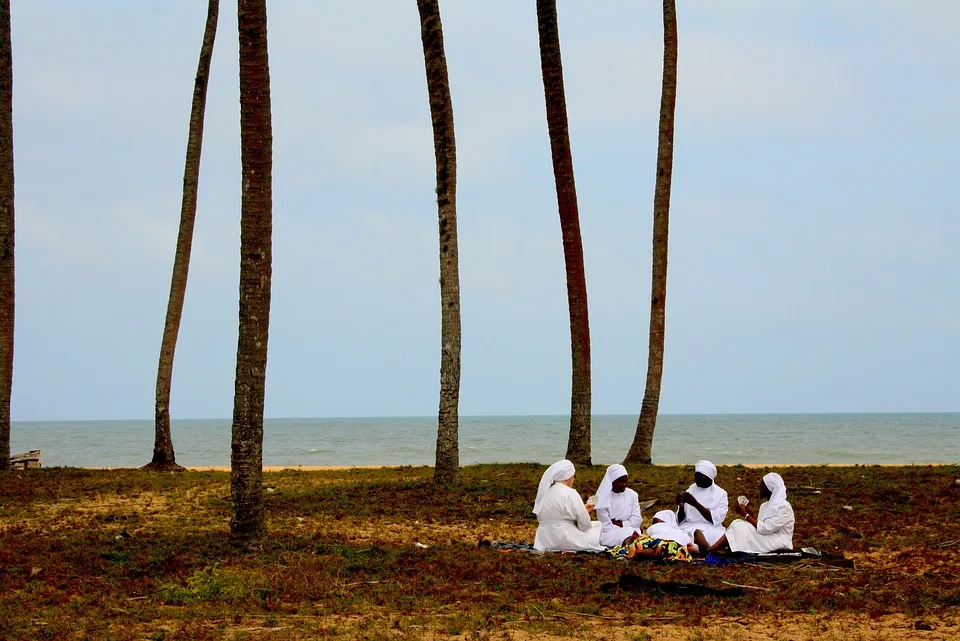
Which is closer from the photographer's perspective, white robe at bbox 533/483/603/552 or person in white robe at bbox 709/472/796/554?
person in white robe at bbox 709/472/796/554

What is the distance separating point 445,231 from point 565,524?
6.27 m

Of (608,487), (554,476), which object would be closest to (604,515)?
(608,487)

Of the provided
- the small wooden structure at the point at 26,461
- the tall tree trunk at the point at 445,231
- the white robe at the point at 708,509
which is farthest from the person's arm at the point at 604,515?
the small wooden structure at the point at 26,461

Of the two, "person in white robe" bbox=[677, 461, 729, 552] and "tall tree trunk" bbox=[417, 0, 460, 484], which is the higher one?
"tall tree trunk" bbox=[417, 0, 460, 484]

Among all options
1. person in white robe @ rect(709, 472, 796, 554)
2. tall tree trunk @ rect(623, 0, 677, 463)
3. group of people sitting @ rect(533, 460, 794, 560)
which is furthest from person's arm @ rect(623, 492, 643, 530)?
tall tree trunk @ rect(623, 0, 677, 463)

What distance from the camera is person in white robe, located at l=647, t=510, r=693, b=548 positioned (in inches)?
450

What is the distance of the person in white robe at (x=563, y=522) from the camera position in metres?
12.0

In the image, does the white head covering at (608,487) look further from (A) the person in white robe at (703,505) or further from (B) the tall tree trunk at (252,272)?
(B) the tall tree trunk at (252,272)

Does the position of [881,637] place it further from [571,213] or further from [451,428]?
[571,213]

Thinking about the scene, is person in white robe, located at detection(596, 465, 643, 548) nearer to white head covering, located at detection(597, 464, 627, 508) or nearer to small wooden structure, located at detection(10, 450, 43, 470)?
white head covering, located at detection(597, 464, 627, 508)

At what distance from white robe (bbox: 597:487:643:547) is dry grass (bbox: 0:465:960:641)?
2.86 feet

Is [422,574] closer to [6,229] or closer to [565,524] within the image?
[565,524]

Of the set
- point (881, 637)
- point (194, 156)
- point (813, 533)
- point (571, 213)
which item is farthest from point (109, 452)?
point (881, 637)

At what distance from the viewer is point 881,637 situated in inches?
308
